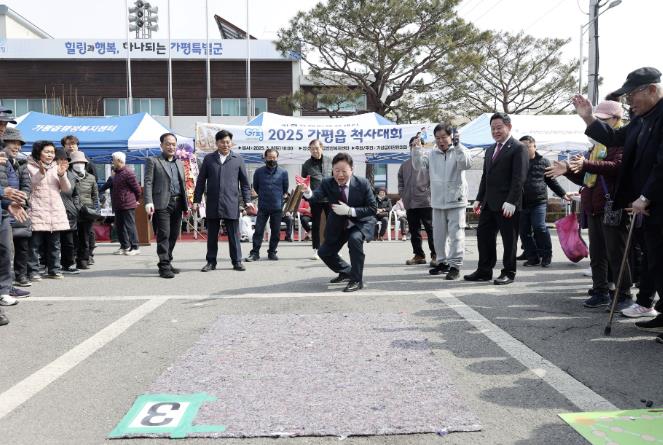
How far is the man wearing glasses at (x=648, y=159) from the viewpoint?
4230 millimetres

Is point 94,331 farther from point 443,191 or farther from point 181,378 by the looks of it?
point 443,191

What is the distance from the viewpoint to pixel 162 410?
3.09 meters

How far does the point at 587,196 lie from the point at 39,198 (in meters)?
6.61

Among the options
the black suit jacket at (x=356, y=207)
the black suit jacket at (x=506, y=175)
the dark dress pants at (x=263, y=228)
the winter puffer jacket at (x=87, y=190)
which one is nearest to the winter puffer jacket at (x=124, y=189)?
the winter puffer jacket at (x=87, y=190)

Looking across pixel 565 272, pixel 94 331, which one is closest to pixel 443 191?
pixel 565 272

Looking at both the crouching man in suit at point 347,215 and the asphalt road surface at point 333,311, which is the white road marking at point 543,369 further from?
the crouching man in suit at point 347,215

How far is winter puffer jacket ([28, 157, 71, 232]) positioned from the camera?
768 cm

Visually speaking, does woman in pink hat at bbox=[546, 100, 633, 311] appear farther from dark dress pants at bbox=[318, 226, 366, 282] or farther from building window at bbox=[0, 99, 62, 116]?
building window at bbox=[0, 99, 62, 116]

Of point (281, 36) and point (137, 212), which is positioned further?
point (281, 36)

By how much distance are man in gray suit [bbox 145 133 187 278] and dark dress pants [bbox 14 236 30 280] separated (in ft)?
5.08

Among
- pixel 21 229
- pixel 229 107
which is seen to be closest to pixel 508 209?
pixel 21 229

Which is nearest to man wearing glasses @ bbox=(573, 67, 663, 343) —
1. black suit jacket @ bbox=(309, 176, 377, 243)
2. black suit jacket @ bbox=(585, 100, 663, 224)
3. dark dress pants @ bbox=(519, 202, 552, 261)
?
black suit jacket @ bbox=(585, 100, 663, 224)

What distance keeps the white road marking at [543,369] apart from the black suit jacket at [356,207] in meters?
1.91

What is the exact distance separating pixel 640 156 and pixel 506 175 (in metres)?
2.48
